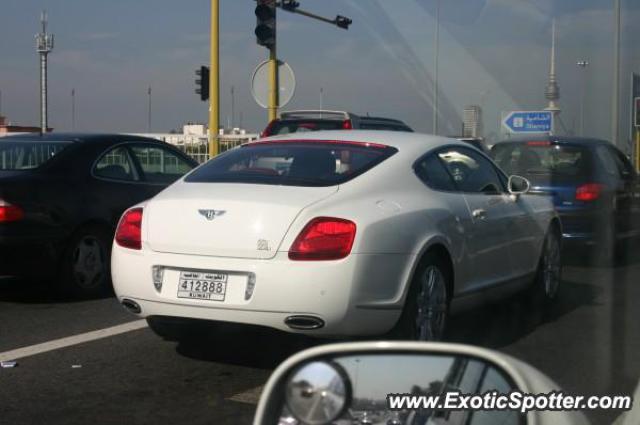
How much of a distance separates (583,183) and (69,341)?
20.3 ft

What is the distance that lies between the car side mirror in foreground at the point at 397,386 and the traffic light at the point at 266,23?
44.2ft

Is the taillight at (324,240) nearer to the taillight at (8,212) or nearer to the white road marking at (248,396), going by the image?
the white road marking at (248,396)

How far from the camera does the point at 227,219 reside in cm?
503

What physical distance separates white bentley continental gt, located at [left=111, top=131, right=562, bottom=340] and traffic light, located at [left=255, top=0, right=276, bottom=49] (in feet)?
30.9

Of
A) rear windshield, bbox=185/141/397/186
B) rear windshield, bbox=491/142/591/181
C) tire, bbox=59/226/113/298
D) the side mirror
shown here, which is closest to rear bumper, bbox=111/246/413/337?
rear windshield, bbox=185/141/397/186

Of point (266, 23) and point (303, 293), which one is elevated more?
point (266, 23)

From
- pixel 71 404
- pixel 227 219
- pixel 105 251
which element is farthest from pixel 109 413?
pixel 105 251

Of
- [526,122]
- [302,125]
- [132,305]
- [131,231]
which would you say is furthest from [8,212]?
[526,122]

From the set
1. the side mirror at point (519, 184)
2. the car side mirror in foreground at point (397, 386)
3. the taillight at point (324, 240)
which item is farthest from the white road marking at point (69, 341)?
the car side mirror in foreground at point (397, 386)

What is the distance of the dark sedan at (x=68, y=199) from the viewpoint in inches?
287

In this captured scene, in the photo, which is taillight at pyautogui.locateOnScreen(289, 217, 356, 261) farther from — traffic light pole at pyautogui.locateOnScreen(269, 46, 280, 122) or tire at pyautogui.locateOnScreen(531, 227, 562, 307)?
traffic light pole at pyautogui.locateOnScreen(269, 46, 280, 122)

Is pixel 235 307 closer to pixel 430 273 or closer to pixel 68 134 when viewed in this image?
pixel 430 273

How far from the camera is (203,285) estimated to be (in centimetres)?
500

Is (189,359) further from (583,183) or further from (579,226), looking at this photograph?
(583,183)
